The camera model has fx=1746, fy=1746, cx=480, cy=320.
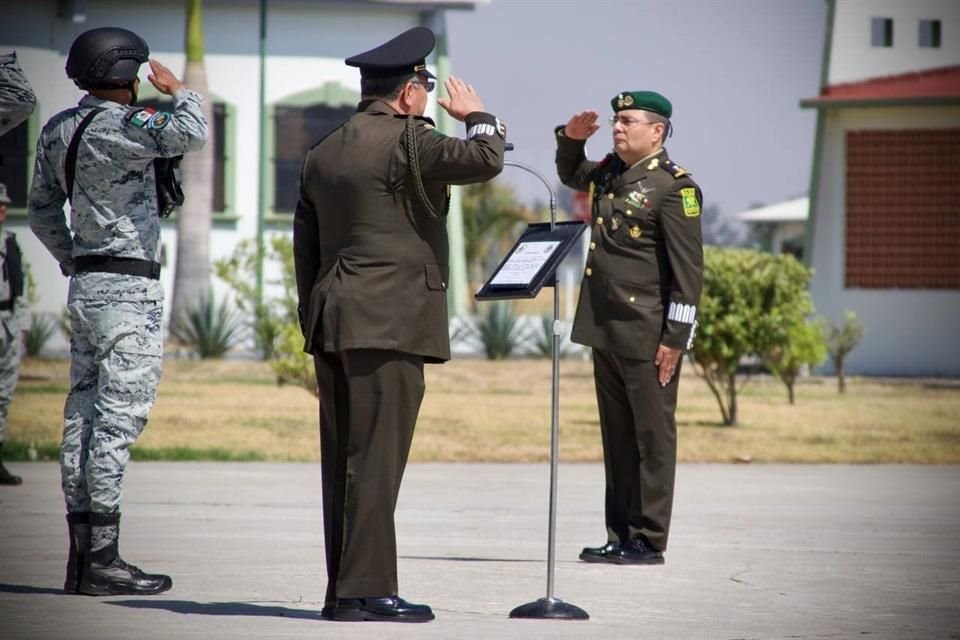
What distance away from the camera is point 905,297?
26.4m

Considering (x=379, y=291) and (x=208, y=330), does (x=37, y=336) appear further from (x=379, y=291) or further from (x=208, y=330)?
(x=379, y=291)

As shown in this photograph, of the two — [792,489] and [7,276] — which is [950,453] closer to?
[792,489]

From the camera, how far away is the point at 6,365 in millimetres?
10734

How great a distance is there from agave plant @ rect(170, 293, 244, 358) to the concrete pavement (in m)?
12.8

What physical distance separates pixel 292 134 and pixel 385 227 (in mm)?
23868

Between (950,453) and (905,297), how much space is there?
498 inches

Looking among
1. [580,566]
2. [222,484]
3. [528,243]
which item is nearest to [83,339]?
[528,243]

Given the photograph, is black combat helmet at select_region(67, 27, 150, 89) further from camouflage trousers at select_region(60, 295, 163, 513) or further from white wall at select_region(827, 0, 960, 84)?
white wall at select_region(827, 0, 960, 84)

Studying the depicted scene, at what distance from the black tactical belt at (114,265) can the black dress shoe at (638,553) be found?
2483mm

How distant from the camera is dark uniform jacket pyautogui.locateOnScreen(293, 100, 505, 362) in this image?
5.82 meters

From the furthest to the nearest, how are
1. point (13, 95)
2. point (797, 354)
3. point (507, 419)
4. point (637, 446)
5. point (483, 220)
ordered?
point (483, 220)
point (797, 354)
point (507, 419)
point (637, 446)
point (13, 95)

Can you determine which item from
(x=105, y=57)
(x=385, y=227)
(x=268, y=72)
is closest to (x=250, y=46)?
(x=268, y=72)

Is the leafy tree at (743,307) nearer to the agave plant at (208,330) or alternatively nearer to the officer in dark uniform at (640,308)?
the officer in dark uniform at (640,308)

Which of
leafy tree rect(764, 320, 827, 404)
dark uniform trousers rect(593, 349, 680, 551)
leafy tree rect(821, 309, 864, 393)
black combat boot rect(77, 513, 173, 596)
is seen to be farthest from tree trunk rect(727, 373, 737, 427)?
black combat boot rect(77, 513, 173, 596)
